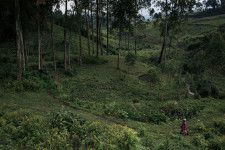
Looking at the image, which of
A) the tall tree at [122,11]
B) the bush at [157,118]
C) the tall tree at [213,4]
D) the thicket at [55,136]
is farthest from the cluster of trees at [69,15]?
the tall tree at [213,4]

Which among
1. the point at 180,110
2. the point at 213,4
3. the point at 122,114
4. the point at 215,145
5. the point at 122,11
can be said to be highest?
the point at 213,4

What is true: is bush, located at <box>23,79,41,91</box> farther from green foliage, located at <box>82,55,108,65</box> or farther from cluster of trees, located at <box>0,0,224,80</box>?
green foliage, located at <box>82,55,108,65</box>

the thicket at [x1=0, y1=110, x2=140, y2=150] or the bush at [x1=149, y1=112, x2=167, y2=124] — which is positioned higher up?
the thicket at [x1=0, y1=110, x2=140, y2=150]

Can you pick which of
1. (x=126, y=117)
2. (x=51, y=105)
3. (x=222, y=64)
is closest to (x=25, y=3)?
(x=51, y=105)

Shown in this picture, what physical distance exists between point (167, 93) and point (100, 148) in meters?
18.2

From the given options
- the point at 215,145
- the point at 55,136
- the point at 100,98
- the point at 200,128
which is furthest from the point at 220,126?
the point at 55,136

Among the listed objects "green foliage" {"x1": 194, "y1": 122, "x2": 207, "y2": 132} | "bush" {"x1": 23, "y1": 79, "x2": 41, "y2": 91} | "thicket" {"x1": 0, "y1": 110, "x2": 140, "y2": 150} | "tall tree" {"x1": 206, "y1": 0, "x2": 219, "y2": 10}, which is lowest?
"green foliage" {"x1": 194, "y1": 122, "x2": 207, "y2": 132}

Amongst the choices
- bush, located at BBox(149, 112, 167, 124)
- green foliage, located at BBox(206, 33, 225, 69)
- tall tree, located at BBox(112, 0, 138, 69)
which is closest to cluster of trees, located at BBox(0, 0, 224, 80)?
tall tree, located at BBox(112, 0, 138, 69)

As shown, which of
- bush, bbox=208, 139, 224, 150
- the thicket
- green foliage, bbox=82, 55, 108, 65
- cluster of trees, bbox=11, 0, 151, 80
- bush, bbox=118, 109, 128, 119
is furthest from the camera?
green foliage, bbox=82, 55, 108, 65

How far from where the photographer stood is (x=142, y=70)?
109ft

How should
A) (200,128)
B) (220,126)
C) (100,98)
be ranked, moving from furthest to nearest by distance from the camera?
1. (100,98)
2. (220,126)
3. (200,128)

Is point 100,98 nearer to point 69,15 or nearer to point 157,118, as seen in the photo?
point 157,118

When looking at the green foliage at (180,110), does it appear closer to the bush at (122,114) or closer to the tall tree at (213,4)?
the bush at (122,114)

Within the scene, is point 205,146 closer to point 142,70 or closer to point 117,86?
point 117,86
